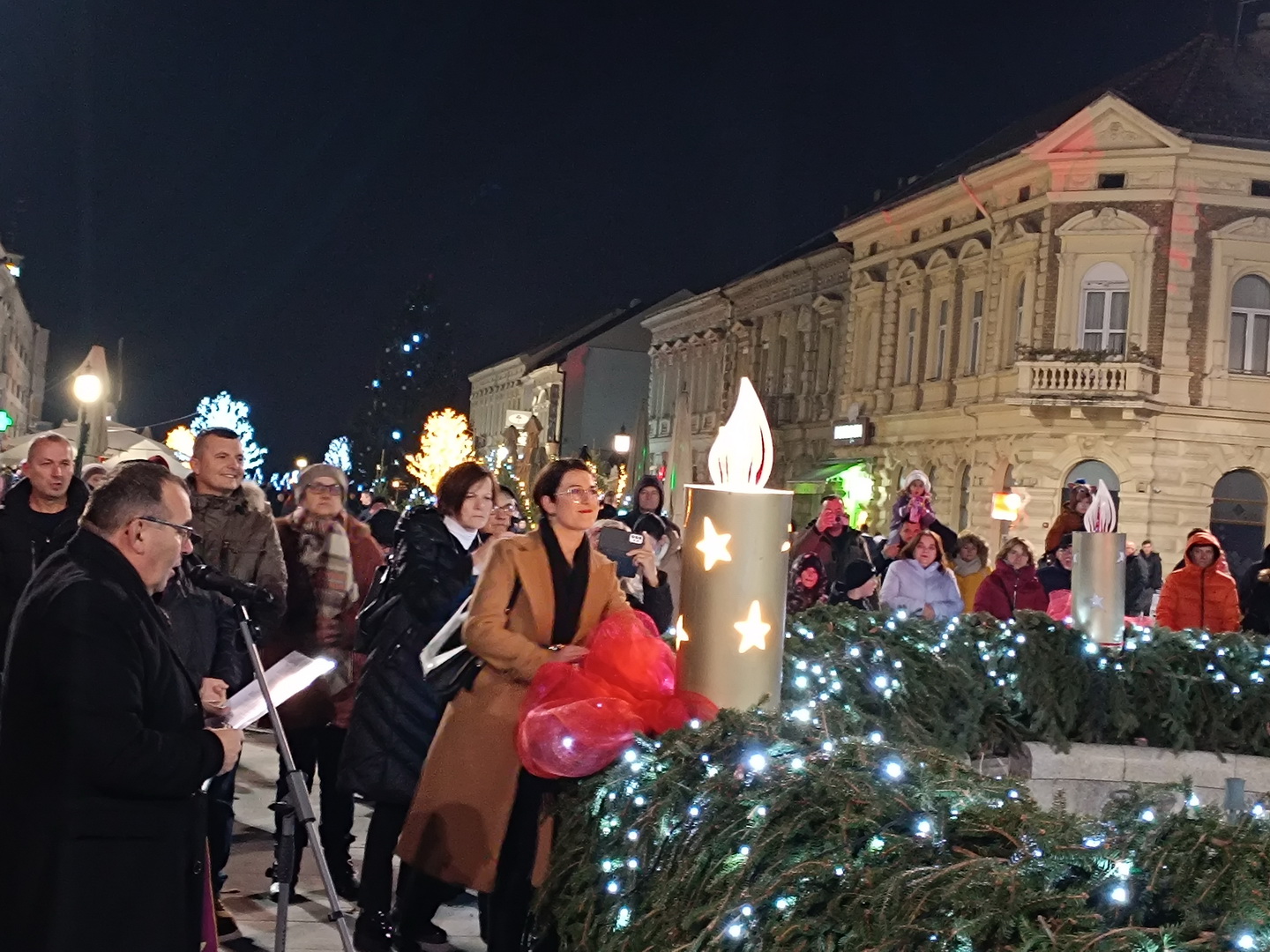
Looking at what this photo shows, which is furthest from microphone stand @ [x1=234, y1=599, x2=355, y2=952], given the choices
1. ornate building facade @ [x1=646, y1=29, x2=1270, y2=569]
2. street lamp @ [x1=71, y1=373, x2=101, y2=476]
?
ornate building facade @ [x1=646, y1=29, x2=1270, y2=569]

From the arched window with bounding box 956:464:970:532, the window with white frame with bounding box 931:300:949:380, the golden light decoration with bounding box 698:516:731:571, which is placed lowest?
the golden light decoration with bounding box 698:516:731:571

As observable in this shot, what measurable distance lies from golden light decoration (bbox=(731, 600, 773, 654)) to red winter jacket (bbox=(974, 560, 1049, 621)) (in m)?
7.07

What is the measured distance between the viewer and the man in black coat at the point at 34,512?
7.46 meters

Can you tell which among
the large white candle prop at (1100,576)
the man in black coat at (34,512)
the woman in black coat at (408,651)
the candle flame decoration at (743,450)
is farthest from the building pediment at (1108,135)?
the candle flame decoration at (743,450)

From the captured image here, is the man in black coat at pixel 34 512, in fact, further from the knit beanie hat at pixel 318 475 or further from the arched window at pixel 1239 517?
the arched window at pixel 1239 517

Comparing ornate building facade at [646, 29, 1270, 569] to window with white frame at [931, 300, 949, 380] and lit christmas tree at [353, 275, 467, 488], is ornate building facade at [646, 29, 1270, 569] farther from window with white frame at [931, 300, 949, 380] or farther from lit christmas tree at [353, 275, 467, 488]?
lit christmas tree at [353, 275, 467, 488]

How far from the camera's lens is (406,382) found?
93.7 metres

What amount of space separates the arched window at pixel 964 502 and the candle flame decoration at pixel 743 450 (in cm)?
3178

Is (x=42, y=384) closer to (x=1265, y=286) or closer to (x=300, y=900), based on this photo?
(x=1265, y=286)

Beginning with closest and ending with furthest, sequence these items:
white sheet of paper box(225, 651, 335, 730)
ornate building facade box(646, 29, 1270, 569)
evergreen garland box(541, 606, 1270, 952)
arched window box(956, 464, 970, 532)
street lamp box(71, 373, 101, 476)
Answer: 1. evergreen garland box(541, 606, 1270, 952)
2. white sheet of paper box(225, 651, 335, 730)
3. street lamp box(71, 373, 101, 476)
4. ornate building facade box(646, 29, 1270, 569)
5. arched window box(956, 464, 970, 532)

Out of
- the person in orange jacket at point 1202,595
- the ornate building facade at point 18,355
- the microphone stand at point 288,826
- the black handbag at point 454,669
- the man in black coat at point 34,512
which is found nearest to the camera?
the microphone stand at point 288,826

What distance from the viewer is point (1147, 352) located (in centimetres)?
3281

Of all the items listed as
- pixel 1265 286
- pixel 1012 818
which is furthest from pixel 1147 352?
pixel 1012 818

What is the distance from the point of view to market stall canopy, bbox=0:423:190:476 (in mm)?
19047
